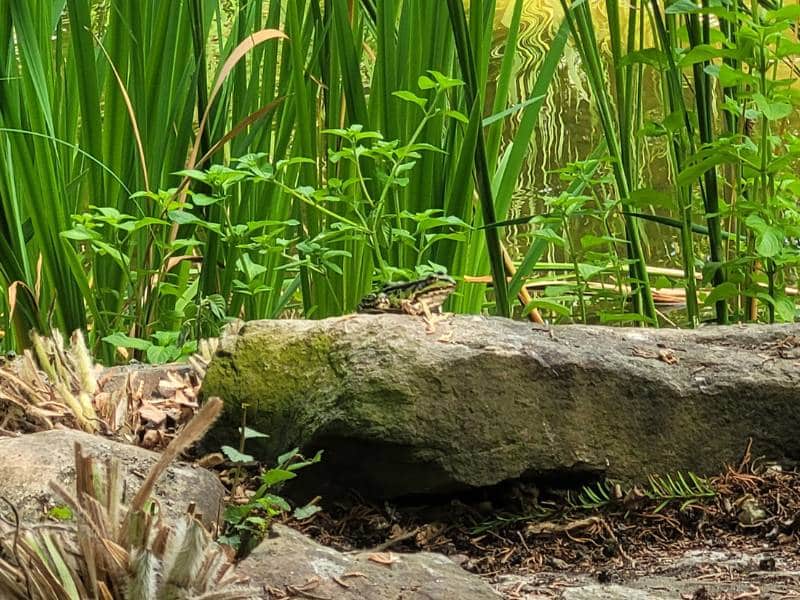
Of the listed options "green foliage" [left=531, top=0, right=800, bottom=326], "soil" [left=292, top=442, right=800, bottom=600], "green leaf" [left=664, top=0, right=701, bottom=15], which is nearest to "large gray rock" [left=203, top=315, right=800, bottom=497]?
"soil" [left=292, top=442, right=800, bottom=600]

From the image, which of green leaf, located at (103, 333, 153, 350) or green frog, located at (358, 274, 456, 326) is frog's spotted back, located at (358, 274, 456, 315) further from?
green leaf, located at (103, 333, 153, 350)

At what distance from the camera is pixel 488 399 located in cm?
124

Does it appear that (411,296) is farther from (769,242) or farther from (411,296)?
(769,242)

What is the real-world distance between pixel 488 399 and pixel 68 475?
0.48 m

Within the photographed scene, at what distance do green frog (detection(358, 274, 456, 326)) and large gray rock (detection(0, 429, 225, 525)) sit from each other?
37 cm

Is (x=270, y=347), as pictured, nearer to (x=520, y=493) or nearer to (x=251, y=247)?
(x=520, y=493)

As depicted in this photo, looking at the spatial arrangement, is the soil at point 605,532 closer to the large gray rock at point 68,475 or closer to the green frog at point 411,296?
the large gray rock at point 68,475

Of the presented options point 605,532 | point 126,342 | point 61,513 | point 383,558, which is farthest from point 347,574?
point 126,342

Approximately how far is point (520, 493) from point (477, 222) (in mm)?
958

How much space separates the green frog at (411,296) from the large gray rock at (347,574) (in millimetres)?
410

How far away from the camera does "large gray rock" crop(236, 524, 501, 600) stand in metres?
0.94

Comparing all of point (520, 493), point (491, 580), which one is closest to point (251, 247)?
point (520, 493)

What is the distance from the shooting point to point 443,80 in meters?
1.71

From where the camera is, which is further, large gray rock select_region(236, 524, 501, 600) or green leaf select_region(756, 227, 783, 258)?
green leaf select_region(756, 227, 783, 258)
